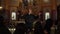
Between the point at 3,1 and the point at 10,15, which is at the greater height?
the point at 3,1

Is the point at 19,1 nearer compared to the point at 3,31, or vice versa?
the point at 3,31

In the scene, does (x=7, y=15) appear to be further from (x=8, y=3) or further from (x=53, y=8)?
(x=53, y=8)

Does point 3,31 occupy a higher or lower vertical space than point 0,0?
lower

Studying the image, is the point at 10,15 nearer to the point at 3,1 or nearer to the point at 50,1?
the point at 3,1

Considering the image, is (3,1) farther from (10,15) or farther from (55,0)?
(55,0)

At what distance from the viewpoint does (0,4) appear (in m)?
10.2

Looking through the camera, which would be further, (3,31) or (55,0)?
(55,0)

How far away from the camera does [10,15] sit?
1013 centimetres

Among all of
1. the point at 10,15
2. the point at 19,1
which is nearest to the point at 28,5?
the point at 19,1

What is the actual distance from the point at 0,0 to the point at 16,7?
1099mm

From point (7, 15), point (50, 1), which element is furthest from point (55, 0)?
point (7, 15)

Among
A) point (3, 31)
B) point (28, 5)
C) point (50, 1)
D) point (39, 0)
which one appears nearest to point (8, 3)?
point (28, 5)

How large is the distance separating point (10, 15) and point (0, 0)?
3.71 ft

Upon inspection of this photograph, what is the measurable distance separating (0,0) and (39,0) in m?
2.37
